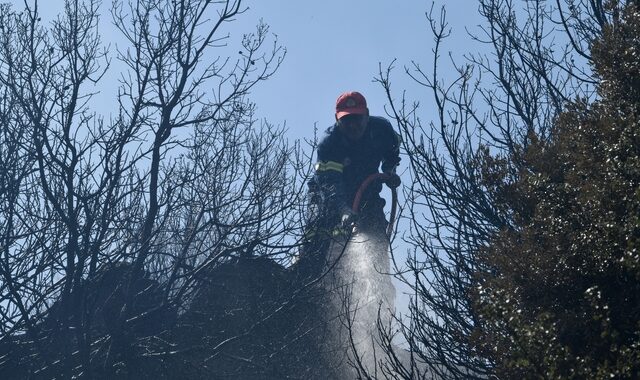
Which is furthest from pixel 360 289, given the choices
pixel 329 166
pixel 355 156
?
pixel 355 156

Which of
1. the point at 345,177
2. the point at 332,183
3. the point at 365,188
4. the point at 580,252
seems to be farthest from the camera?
the point at 345,177

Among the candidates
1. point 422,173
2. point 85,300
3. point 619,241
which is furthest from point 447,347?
point 85,300

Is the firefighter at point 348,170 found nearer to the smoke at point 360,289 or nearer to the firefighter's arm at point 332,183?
the firefighter's arm at point 332,183

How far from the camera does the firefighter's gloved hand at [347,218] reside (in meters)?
12.9

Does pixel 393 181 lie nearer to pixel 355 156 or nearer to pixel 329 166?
pixel 355 156

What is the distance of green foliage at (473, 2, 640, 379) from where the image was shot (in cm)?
575

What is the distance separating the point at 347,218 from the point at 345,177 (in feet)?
3.12

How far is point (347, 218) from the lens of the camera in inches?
510

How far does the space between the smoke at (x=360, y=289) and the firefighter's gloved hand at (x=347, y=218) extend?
0.61ft

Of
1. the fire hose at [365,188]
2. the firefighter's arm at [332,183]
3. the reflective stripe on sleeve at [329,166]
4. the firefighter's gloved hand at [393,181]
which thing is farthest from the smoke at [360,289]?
the reflective stripe on sleeve at [329,166]

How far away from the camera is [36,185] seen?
11000 mm

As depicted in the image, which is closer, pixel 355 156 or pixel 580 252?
pixel 580 252

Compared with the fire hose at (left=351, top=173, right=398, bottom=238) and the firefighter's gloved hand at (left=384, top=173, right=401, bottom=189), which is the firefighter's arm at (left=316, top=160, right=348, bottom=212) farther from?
the firefighter's gloved hand at (left=384, top=173, right=401, bottom=189)

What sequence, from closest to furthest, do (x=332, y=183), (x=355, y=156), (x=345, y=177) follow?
1. (x=332, y=183)
2. (x=345, y=177)
3. (x=355, y=156)
